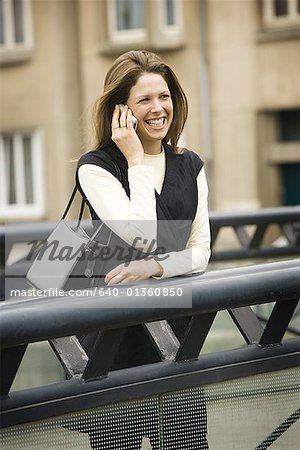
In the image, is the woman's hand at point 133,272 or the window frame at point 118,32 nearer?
the woman's hand at point 133,272

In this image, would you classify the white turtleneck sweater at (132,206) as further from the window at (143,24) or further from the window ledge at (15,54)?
the window ledge at (15,54)

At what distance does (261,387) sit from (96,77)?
19.2 metres

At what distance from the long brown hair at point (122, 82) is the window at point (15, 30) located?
19.2 metres

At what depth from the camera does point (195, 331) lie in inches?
103

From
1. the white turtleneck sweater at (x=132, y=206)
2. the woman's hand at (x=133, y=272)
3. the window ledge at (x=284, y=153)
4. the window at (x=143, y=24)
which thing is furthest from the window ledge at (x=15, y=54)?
the woman's hand at (x=133, y=272)

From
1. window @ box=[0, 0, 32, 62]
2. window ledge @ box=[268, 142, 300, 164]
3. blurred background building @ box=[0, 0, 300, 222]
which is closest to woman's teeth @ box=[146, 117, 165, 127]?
blurred background building @ box=[0, 0, 300, 222]

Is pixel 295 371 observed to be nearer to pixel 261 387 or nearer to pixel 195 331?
pixel 261 387

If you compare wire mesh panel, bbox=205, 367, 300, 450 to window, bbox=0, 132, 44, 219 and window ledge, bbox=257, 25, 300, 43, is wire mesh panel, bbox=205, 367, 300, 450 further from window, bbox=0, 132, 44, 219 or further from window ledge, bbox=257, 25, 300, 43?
window, bbox=0, 132, 44, 219

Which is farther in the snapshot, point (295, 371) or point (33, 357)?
point (33, 357)

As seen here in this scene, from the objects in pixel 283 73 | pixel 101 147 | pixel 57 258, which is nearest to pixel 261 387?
pixel 57 258

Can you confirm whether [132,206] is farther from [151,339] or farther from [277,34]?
[277,34]

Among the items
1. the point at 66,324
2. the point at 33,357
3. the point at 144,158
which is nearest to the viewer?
the point at 66,324

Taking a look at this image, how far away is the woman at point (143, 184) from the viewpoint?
9.27ft

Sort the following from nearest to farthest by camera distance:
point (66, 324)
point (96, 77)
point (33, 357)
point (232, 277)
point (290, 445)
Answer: point (66, 324) → point (232, 277) → point (290, 445) → point (33, 357) → point (96, 77)
